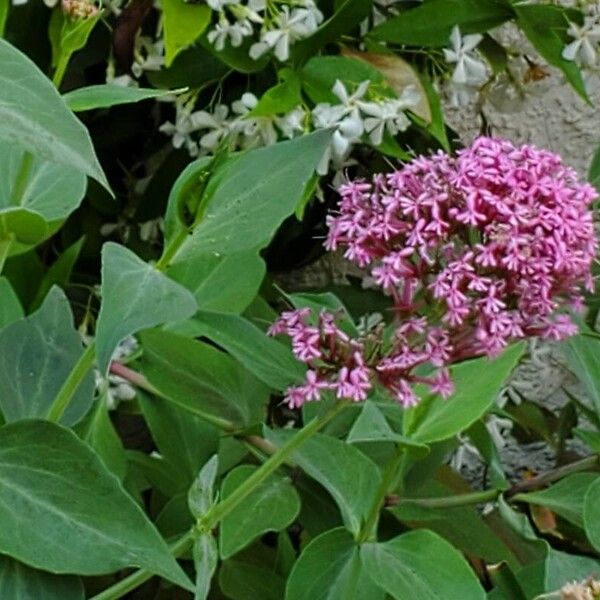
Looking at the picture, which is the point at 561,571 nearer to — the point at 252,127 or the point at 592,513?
the point at 592,513

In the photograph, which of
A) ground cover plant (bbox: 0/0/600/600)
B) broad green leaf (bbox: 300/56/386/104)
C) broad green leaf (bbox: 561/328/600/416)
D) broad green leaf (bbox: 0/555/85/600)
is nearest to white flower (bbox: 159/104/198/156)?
ground cover plant (bbox: 0/0/600/600)

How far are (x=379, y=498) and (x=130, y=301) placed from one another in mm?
185

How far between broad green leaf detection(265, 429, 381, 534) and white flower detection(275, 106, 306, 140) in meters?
0.30

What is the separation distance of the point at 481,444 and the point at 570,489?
10 cm

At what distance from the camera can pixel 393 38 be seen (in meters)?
0.92

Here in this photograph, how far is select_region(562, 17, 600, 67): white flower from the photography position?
91 centimetres

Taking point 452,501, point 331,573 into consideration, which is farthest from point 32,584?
point 452,501

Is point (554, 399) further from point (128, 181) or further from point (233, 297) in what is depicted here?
point (233, 297)

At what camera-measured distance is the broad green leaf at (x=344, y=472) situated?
605mm

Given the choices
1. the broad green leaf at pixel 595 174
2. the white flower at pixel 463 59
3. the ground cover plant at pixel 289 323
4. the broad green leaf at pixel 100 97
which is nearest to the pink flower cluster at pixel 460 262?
the ground cover plant at pixel 289 323

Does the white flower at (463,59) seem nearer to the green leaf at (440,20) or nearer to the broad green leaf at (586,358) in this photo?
the green leaf at (440,20)

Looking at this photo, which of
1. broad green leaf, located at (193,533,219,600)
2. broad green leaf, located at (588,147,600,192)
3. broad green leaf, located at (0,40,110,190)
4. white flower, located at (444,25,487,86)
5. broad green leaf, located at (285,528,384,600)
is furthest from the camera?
white flower, located at (444,25,487,86)

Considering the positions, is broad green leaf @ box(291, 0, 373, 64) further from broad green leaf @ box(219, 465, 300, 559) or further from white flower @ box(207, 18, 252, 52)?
broad green leaf @ box(219, 465, 300, 559)

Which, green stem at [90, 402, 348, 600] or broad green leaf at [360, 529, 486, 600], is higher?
green stem at [90, 402, 348, 600]
